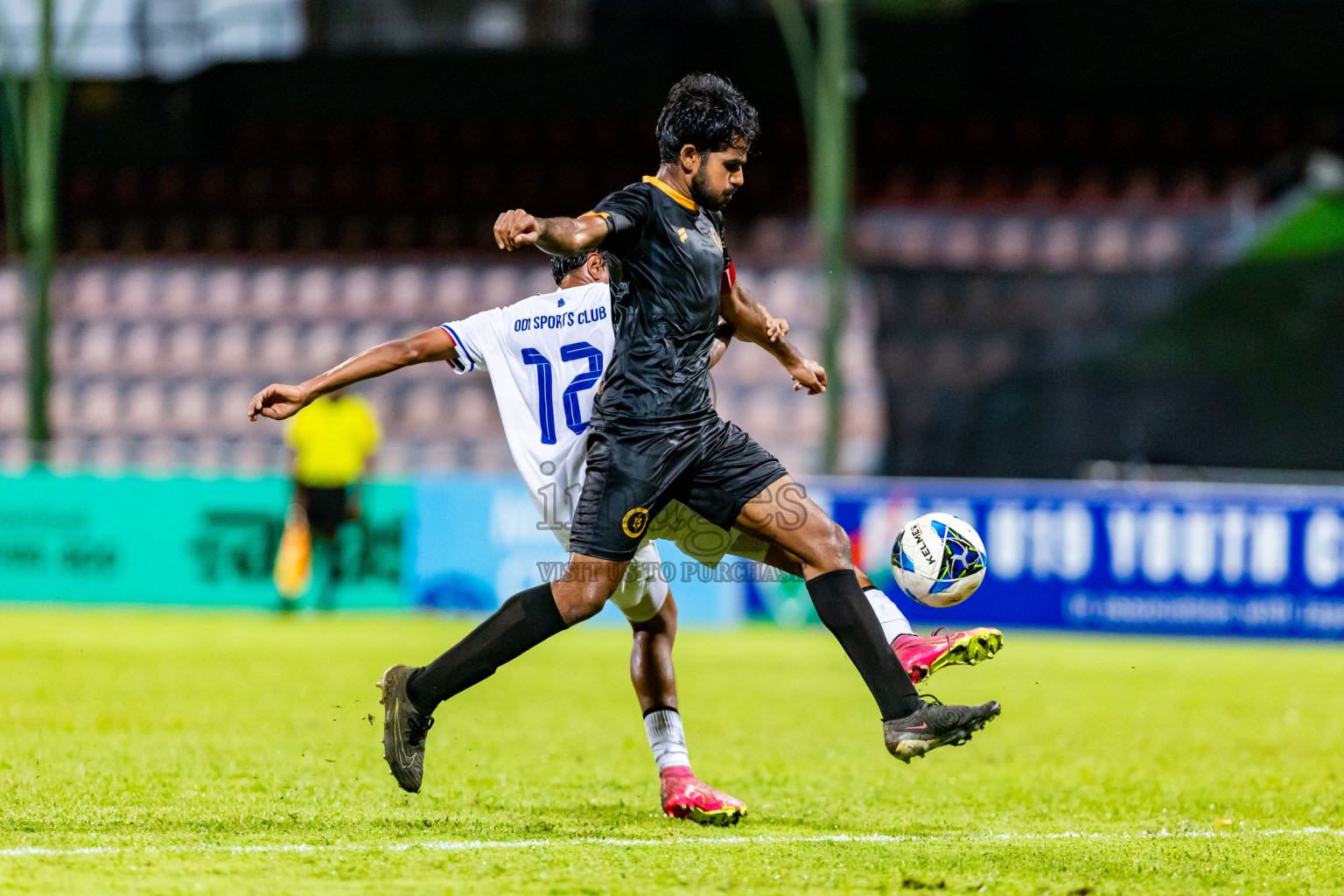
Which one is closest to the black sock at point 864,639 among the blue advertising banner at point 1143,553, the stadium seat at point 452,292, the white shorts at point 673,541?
the white shorts at point 673,541

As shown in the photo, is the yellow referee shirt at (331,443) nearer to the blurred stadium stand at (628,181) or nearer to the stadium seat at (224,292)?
the blurred stadium stand at (628,181)

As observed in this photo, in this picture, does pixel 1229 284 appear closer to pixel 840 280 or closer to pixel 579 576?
pixel 840 280

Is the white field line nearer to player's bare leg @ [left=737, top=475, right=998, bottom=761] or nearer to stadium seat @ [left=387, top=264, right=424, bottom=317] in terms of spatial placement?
player's bare leg @ [left=737, top=475, right=998, bottom=761]

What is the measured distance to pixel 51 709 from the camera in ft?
26.9

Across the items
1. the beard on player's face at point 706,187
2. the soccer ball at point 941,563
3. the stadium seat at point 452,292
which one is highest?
the stadium seat at point 452,292

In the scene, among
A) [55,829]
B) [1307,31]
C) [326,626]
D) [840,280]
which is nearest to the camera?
[55,829]

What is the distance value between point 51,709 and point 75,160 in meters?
19.9

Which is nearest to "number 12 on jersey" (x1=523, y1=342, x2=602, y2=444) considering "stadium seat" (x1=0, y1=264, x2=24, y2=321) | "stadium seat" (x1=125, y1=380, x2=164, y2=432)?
"stadium seat" (x1=125, y1=380, x2=164, y2=432)

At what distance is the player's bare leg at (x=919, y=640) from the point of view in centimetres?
494

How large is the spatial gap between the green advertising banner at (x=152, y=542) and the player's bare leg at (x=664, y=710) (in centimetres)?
990

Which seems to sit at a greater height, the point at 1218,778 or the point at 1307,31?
the point at 1307,31

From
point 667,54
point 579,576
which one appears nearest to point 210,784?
point 579,576

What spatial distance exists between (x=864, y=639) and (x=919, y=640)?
212mm

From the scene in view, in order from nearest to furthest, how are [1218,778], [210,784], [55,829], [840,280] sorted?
[55,829] → [210,784] → [1218,778] → [840,280]
